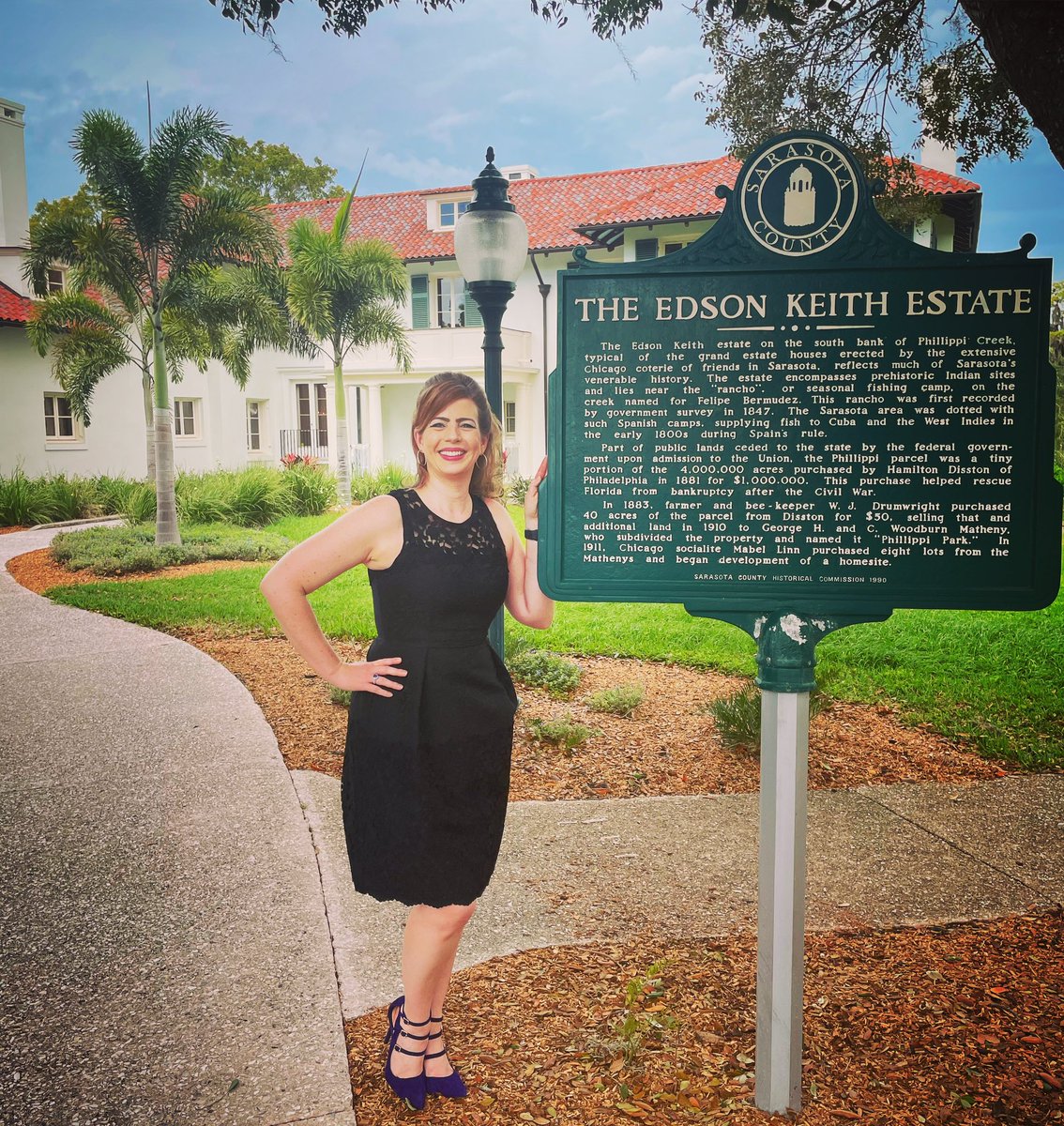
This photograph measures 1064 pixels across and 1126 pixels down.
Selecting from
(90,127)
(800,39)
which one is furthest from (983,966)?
(90,127)

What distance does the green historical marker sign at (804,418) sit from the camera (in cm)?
259

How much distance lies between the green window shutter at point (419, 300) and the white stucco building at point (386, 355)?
0.10 ft

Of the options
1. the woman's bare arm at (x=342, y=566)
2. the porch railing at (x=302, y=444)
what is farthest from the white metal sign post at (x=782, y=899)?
the porch railing at (x=302, y=444)

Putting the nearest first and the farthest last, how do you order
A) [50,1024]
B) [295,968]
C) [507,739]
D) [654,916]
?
1. [507,739]
2. [50,1024]
3. [295,968]
4. [654,916]

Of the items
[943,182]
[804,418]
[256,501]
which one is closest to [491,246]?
[804,418]

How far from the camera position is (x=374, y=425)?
26.3m

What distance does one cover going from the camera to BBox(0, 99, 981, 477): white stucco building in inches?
827

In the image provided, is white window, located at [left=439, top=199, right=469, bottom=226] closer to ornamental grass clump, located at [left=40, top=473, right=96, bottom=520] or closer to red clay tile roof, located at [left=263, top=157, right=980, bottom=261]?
red clay tile roof, located at [left=263, top=157, right=980, bottom=261]

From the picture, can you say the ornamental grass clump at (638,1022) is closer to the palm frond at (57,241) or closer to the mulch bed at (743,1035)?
the mulch bed at (743,1035)

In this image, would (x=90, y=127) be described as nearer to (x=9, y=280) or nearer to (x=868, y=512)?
(x=9, y=280)

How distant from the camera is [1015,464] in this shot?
262cm

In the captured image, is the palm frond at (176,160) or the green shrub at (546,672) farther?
the palm frond at (176,160)

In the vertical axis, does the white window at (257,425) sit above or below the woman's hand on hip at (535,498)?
above

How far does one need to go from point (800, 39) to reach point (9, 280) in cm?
2026
